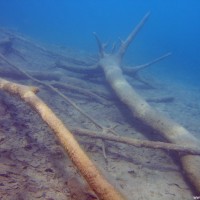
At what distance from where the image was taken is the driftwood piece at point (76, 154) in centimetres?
200

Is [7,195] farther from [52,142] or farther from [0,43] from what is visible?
[0,43]

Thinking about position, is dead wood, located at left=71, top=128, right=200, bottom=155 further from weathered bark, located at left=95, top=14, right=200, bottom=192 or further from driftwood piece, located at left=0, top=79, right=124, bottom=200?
driftwood piece, located at left=0, top=79, right=124, bottom=200

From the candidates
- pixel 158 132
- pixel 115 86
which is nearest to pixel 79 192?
pixel 158 132

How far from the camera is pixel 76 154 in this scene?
234 cm

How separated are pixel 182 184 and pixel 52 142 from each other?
211cm

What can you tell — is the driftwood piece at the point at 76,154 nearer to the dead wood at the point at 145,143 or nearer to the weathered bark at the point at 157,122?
the dead wood at the point at 145,143

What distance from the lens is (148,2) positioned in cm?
12506

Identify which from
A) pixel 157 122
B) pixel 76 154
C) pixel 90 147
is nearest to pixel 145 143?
pixel 90 147

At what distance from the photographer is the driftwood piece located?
200 centimetres

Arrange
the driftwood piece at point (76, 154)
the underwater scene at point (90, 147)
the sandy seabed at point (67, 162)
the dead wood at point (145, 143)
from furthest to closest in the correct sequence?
the dead wood at point (145, 143), the sandy seabed at point (67, 162), the underwater scene at point (90, 147), the driftwood piece at point (76, 154)

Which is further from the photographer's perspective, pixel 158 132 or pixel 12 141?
pixel 158 132

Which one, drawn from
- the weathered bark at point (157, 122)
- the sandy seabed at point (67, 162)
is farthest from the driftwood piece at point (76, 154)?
the weathered bark at point (157, 122)

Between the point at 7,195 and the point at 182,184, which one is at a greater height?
the point at 7,195

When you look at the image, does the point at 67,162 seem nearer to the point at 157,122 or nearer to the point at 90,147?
the point at 90,147
